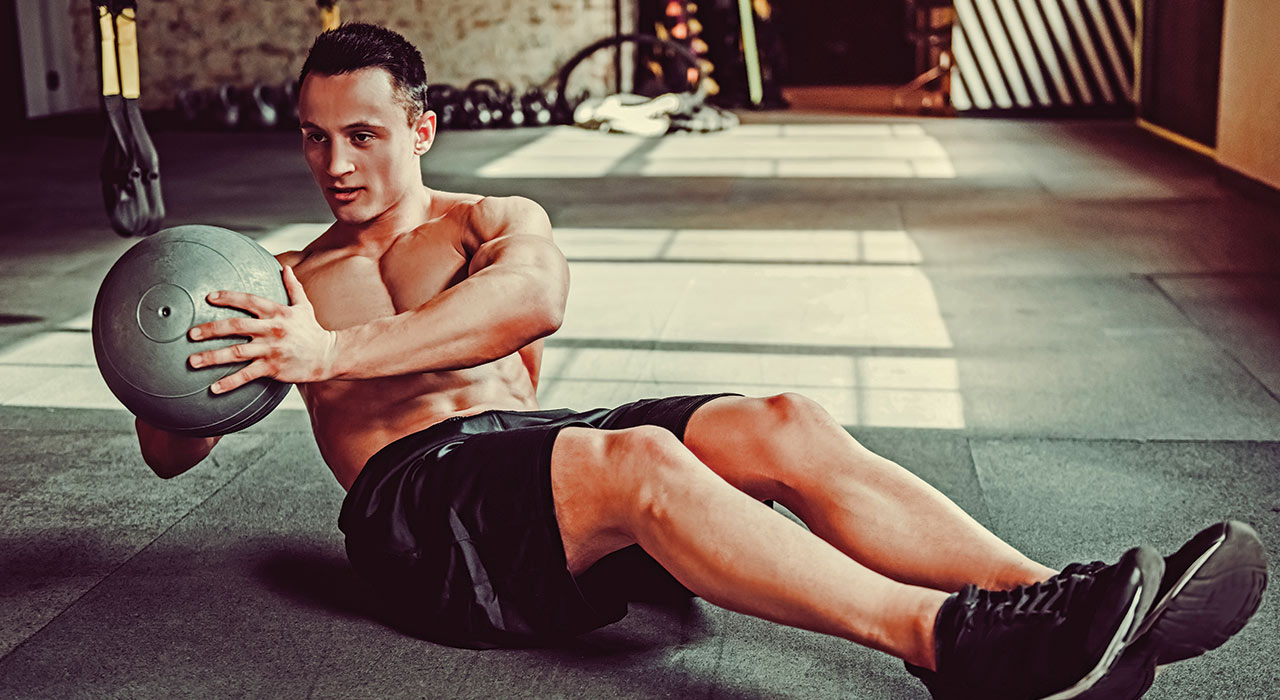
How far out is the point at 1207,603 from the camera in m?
1.40

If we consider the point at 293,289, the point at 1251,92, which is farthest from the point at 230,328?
the point at 1251,92

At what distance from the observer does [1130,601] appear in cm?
139

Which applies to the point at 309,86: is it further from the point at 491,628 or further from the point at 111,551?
the point at 111,551

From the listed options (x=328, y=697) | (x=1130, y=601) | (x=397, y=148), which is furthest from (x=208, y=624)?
(x=1130, y=601)

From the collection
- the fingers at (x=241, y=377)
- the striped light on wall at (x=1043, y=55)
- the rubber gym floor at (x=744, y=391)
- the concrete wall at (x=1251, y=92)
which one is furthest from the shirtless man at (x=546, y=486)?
the striped light on wall at (x=1043, y=55)

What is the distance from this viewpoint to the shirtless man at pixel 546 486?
1452 mm

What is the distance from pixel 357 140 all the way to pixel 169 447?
23.4 inches

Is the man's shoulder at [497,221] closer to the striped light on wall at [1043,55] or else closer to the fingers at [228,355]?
the fingers at [228,355]

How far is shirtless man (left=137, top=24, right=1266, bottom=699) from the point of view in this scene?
1.45m

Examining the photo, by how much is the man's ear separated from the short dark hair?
0.02m

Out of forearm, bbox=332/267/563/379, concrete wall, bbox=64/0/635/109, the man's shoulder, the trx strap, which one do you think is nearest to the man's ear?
the man's shoulder

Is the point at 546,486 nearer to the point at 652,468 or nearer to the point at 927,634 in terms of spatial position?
the point at 652,468

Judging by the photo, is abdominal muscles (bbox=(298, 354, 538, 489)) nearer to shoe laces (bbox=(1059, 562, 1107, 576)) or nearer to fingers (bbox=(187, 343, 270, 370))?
fingers (bbox=(187, 343, 270, 370))

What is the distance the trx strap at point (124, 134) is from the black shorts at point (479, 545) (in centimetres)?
216
